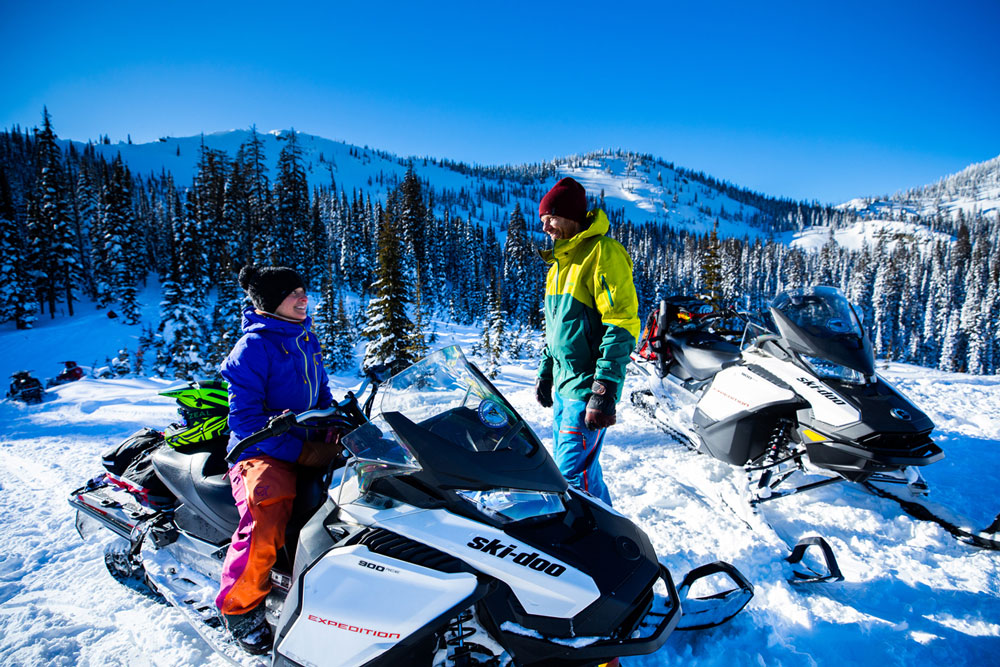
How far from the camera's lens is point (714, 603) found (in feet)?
7.90

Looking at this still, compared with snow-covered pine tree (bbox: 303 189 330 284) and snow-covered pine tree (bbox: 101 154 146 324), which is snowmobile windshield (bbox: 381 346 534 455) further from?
snow-covered pine tree (bbox: 303 189 330 284)

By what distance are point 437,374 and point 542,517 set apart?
808mm

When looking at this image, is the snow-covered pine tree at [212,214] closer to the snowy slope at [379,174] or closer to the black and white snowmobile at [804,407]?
the black and white snowmobile at [804,407]

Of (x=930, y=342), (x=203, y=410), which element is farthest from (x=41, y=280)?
(x=930, y=342)

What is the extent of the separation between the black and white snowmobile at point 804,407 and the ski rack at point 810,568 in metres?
0.62

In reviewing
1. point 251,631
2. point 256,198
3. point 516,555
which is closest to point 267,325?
point 251,631

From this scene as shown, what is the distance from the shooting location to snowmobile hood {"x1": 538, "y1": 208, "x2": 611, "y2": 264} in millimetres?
2928

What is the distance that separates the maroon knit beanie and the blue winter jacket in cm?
185

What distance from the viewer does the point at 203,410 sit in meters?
2.83

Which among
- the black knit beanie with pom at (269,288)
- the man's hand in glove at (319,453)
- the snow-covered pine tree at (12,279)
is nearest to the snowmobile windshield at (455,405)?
the man's hand in glove at (319,453)

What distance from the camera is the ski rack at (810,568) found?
8.50 feet

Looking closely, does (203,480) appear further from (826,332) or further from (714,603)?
(826,332)

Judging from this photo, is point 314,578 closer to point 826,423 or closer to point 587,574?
point 587,574

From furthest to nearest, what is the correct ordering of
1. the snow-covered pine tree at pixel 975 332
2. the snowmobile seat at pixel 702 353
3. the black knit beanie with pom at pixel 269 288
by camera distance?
A: the snow-covered pine tree at pixel 975 332 < the snowmobile seat at pixel 702 353 < the black knit beanie with pom at pixel 269 288
